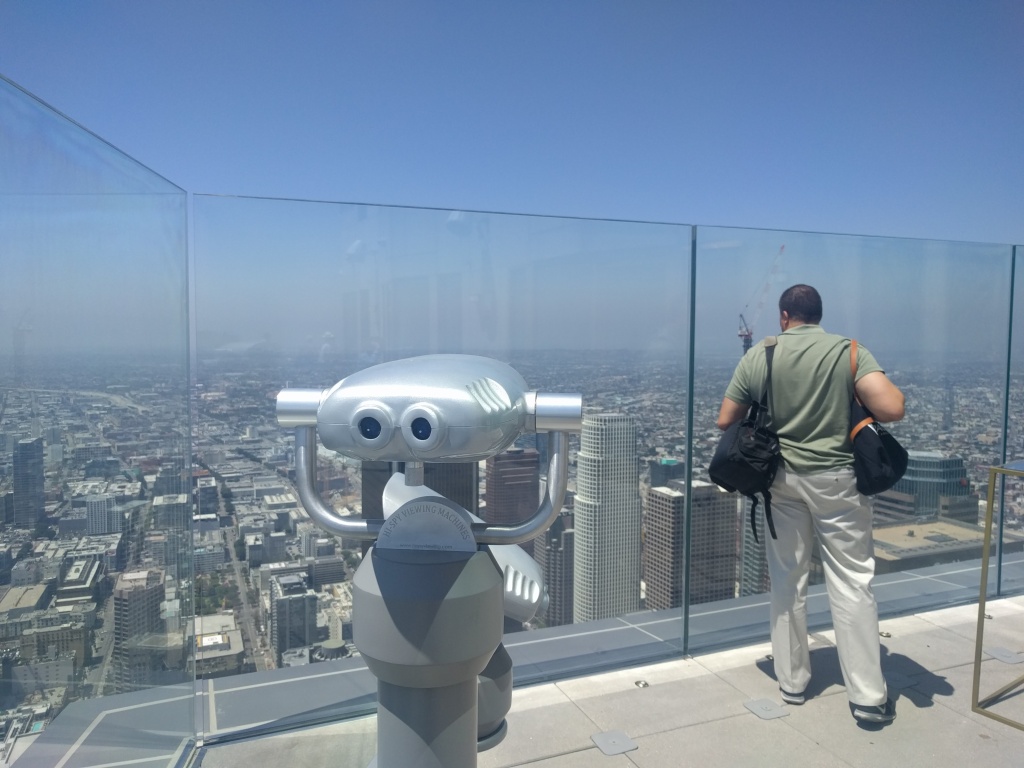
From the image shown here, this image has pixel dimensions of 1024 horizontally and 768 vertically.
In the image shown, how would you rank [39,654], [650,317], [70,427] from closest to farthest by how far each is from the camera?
[39,654] → [70,427] → [650,317]

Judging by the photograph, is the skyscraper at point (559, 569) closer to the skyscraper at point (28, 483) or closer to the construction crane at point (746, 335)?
the construction crane at point (746, 335)

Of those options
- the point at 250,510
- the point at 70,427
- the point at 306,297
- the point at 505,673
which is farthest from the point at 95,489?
the point at 505,673

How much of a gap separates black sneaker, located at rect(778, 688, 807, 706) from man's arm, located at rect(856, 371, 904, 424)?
3.74 ft

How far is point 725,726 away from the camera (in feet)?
9.35

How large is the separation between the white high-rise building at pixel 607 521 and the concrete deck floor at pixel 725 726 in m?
0.31

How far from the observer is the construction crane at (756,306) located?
3.45m

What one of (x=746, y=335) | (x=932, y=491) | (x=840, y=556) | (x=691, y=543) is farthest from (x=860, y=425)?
(x=932, y=491)

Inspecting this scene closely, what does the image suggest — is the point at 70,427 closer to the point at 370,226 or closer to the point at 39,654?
the point at 39,654

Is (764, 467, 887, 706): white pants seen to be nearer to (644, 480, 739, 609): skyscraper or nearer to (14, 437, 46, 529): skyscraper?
(644, 480, 739, 609): skyscraper

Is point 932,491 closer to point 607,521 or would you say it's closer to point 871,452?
point 871,452

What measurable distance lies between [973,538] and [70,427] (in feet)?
14.4

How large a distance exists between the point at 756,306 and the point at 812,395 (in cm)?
78

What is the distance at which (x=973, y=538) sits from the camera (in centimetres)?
425

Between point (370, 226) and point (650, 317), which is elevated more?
point (370, 226)
